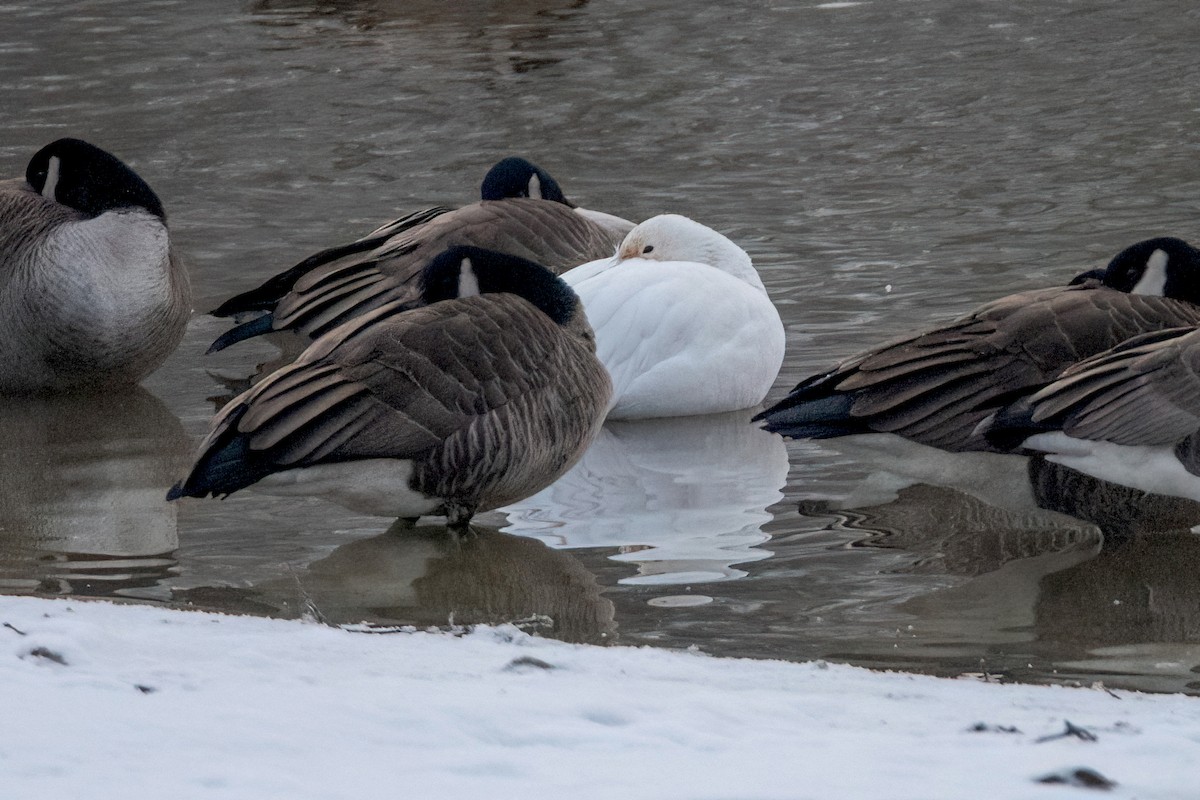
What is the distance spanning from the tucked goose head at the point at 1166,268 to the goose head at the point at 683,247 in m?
1.88

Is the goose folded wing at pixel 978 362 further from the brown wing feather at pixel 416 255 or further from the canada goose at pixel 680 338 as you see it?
the brown wing feather at pixel 416 255

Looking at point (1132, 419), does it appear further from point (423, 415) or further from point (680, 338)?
point (680, 338)

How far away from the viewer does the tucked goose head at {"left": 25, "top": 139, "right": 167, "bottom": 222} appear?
24.3 ft

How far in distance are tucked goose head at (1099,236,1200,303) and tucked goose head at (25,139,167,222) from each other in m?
4.01

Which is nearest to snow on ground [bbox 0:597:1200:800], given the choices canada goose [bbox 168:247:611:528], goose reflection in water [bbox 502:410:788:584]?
canada goose [bbox 168:247:611:528]

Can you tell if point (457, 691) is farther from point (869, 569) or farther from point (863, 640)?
point (869, 569)

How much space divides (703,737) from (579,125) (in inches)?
397

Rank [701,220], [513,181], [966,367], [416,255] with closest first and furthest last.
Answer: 1. [966,367]
2. [416,255]
3. [513,181]
4. [701,220]

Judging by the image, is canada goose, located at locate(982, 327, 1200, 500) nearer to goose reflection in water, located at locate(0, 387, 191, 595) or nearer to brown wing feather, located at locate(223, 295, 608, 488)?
brown wing feather, located at locate(223, 295, 608, 488)

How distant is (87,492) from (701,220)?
4.79m

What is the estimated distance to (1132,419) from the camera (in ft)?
16.2

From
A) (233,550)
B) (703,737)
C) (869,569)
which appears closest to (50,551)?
(233,550)

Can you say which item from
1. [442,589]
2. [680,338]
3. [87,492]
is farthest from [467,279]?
[87,492]

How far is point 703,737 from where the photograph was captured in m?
3.24
